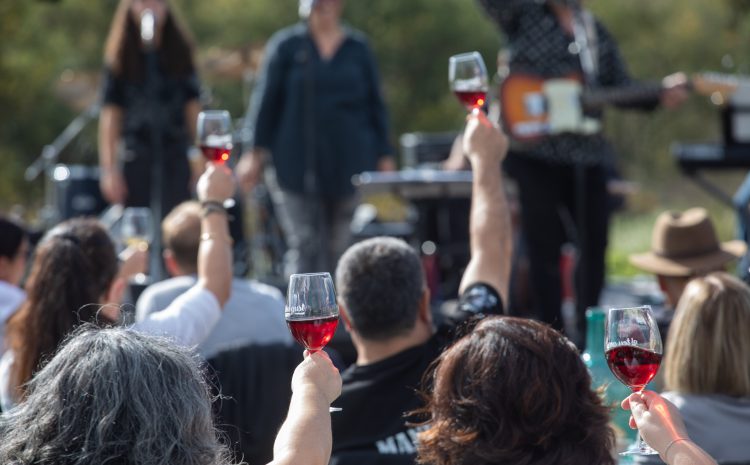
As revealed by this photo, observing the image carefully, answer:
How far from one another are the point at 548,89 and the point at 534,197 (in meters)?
0.52

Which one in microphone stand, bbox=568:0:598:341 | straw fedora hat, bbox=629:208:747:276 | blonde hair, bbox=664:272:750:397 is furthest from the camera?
microphone stand, bbox=568:0:598:341

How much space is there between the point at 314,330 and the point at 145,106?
4.36m

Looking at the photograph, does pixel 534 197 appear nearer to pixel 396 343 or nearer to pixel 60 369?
pixel 396 343

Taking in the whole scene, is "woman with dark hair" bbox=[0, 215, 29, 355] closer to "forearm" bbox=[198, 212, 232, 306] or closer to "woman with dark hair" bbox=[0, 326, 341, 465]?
"forearm" bbox=[198, 212, 232, 306]

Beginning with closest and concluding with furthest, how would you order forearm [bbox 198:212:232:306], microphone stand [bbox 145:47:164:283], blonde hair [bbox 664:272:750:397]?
blonde hair [bbox 664:272:750:397] < forearm [bbox 198:212:232:306] < microphone stand [bbox 145:47:164:283]

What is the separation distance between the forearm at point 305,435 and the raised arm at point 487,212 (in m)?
1.18

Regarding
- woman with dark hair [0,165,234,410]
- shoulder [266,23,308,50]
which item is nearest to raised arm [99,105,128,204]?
shoulder [266,23,308,50]

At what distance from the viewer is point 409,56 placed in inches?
814

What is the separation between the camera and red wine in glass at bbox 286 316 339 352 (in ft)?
6.76

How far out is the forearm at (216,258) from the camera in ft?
9.62

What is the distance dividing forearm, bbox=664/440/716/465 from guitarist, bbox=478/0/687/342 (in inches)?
148

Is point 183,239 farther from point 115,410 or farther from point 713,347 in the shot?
point 115,410

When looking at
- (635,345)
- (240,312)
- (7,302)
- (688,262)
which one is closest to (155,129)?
(7,302)

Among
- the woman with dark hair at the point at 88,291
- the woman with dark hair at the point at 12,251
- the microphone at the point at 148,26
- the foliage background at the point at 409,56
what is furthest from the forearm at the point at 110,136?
the foliage background at the point at 409,56
